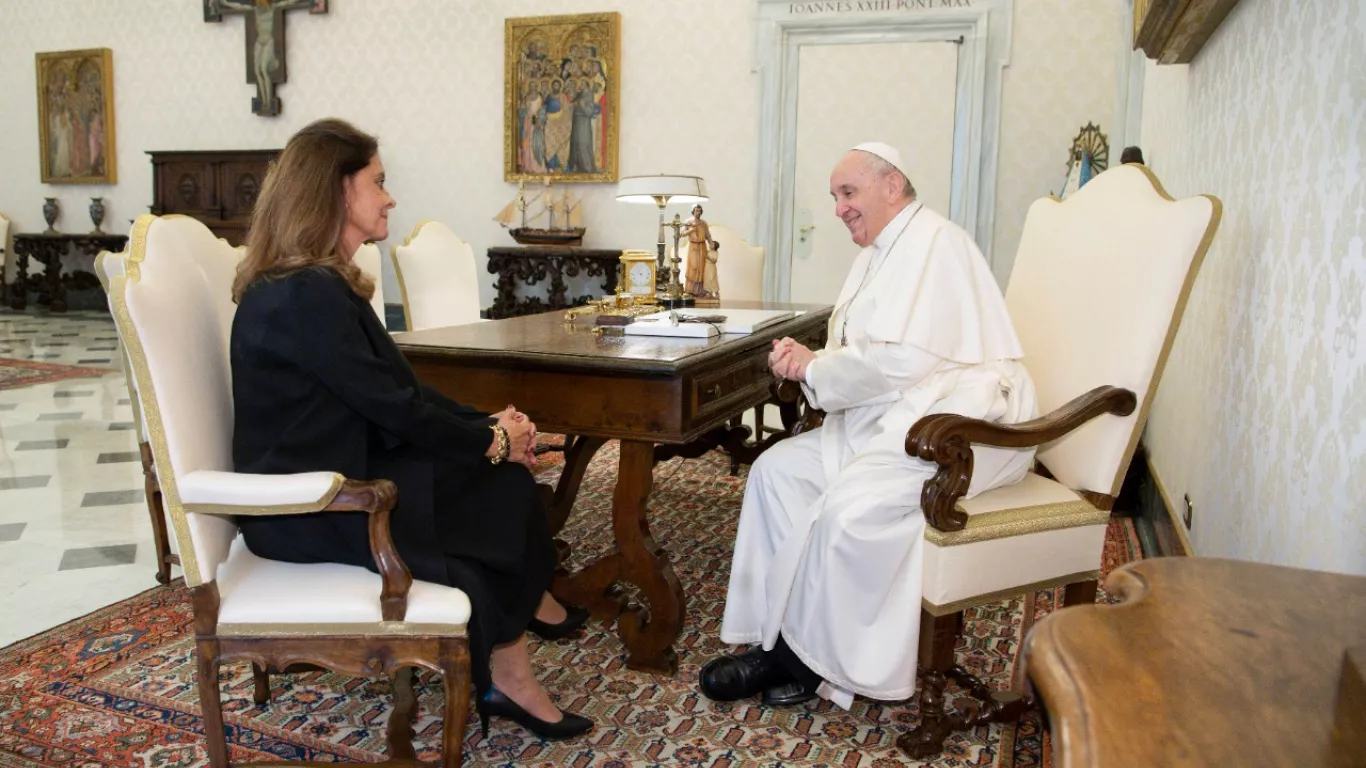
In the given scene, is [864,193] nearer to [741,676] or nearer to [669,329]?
[669,329]

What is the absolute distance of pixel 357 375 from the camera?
1.99 m

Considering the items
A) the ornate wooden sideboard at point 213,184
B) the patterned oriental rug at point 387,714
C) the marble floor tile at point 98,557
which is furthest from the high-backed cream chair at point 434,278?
the ornate wooden sideboard at point 213,184

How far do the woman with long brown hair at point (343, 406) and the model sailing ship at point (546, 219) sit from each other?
6.91 metres

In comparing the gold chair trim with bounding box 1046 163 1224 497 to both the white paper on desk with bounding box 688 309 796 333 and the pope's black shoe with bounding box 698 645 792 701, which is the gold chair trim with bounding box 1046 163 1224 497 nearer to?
the pope's black shoe with bounding box 698 645 792 701

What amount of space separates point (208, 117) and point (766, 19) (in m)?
6.41

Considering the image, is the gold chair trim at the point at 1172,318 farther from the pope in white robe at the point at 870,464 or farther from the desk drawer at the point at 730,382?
the desk drawer at the point at 730,382

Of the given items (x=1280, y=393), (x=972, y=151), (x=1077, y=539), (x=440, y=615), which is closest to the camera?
(x=440, y=615)

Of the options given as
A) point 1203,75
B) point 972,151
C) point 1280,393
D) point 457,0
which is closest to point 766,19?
point 972,151

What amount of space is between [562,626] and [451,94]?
7.93 meters

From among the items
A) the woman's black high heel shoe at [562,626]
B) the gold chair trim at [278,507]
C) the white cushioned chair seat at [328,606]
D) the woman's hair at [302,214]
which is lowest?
the woman's black high heel shoe at [562,626]

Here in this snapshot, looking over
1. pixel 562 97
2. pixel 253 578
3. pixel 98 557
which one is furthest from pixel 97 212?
pixel 253 578

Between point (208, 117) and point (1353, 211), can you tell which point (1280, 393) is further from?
point (208, 117)

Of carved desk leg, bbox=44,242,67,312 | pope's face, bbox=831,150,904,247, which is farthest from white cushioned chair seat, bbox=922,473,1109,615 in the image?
carved desk leg, bbox=44,242,67,312

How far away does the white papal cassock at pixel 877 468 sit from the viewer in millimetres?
2367
